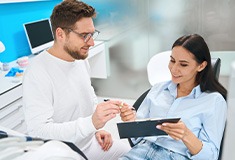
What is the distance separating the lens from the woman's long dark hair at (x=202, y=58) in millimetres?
1383

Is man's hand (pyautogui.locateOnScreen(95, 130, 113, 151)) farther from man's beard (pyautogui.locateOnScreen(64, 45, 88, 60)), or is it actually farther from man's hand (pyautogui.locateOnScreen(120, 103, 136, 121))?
man's beard (pyautogui.locateOnScreen(64, 45, 88, 60))

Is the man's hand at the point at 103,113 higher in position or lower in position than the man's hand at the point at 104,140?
higher

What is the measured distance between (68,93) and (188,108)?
649mm

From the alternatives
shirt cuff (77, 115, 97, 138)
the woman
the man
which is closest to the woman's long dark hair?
the woman

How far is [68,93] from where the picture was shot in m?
1.43

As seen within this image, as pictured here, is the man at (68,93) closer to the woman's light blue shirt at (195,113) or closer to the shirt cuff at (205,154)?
the woman's light blue shirt at (195,113)

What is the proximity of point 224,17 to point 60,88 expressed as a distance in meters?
2.06

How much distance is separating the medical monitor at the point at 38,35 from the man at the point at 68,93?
51.1 inches

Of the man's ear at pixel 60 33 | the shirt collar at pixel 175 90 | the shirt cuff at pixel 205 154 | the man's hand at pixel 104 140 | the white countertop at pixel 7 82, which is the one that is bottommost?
the man's hand at pixel 104 140

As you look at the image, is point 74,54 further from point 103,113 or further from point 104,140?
point 104,140

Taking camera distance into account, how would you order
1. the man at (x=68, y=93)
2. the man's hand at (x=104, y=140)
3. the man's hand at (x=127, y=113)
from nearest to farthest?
the man at (x=68, y=93) < the man's hand at (x=127, y=113) < the man's hand at (x=104, y=140)

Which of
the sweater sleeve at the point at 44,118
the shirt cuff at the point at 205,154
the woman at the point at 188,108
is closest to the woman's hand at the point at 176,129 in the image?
the woman at the point at 188,108

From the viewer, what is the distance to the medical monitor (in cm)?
269

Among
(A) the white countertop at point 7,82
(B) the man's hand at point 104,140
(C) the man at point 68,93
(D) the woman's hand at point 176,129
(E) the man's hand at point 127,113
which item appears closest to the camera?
(D) the woman's hand at point 176,129
